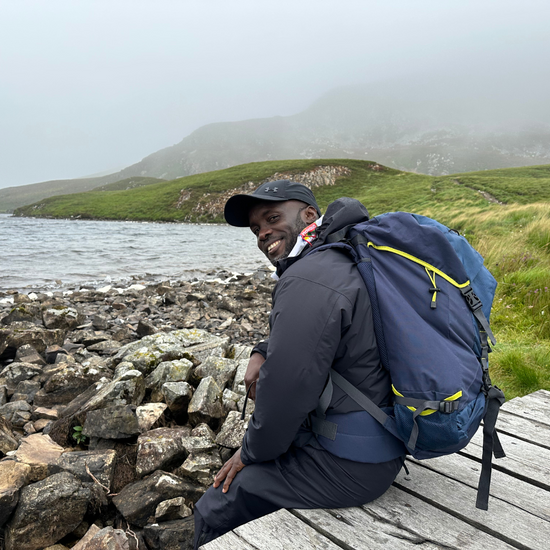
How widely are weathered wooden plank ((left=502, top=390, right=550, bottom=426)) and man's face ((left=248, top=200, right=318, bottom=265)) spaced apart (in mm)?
2722

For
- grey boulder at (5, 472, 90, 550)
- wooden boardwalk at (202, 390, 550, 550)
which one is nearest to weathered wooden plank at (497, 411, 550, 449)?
wooden boardwalk at (202, 390, 550, 550)

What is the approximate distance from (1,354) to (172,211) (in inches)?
2746

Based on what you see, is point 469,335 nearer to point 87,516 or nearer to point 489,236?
point 87,516

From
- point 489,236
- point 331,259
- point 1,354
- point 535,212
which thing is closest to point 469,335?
point 331,259

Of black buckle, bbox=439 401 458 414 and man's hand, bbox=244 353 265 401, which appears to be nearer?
black buckle, bbox=439 401 458 414

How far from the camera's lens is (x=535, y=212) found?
45.9ft

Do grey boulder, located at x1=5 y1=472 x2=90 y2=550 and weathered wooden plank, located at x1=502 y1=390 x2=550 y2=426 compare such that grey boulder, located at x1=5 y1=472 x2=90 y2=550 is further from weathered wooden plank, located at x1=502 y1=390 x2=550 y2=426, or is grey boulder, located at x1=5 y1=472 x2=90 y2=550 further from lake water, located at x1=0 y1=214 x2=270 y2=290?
lake water, located at x1=0 y1=214 x2=270 y2=290

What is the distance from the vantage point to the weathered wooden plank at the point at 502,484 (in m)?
2.21

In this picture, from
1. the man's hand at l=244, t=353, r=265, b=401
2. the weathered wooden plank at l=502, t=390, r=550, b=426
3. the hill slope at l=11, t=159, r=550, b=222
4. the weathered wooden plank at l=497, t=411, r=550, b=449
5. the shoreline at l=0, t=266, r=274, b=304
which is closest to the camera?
the man's hand at l=244, t=353, r=265, b=401

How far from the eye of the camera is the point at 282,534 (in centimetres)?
190

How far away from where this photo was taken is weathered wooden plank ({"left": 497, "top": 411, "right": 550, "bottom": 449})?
3034 millimetres

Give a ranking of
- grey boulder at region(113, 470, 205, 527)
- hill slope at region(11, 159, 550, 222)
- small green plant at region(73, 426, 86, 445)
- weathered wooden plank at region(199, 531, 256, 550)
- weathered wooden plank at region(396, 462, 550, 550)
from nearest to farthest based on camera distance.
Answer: weathered wooden plank at region(199, 531, 256, 550), weathered wooden plank at region(396, 462, 550, 550), grey boulder at region(113, 470, 205, 527), small green plant at region(73, 426, 86, 445), hill slope at region(11, 159, 550, 222)

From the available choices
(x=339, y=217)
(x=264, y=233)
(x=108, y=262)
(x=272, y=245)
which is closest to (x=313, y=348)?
(x=339, y=217)

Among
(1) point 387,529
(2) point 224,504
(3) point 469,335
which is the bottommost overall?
(1) point 387,529
